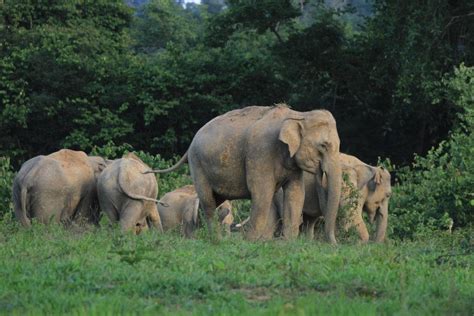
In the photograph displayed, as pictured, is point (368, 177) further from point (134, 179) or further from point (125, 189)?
point (125, 189)

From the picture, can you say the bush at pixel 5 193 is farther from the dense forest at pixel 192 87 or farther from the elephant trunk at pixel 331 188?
the dense forest at pixel 192 87

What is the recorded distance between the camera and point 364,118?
33969mm

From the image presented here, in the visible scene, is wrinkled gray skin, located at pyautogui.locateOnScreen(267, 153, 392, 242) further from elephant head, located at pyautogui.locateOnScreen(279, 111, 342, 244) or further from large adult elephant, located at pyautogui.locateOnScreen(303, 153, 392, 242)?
elephant head, located at pyautogui.locateOnScreen(279, 111, 342, 244)

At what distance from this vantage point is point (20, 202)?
54.5 feet

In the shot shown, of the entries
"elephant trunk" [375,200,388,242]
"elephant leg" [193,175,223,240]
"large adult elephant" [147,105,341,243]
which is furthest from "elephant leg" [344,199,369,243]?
"elephant leg" [193,175,223,240]

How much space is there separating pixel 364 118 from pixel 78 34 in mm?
9312

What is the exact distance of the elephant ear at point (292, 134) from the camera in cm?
1388

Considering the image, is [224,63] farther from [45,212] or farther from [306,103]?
[45,212]

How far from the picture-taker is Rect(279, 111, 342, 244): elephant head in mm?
14070

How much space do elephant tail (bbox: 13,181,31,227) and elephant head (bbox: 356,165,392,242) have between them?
4.88 m

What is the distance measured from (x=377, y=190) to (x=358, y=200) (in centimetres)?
129

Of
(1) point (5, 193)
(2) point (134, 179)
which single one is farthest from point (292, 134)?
(1) point (5, 193)

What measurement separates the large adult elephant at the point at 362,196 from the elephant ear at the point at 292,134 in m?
2.12

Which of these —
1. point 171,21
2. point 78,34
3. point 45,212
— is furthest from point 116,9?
point 45,212
